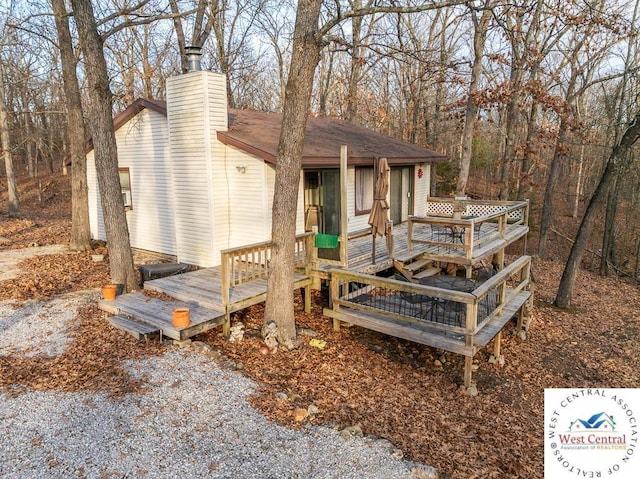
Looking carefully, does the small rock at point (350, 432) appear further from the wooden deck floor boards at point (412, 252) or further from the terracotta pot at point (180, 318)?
the wooden deck floor boards at point (412, 252)

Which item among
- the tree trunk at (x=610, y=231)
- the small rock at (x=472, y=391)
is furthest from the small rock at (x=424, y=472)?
the tree trunk at (x=610, y=231)

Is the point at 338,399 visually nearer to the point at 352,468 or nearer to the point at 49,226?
the point at 352,468

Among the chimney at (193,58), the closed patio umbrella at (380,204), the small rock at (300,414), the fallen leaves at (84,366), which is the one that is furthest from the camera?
the chimney at (193,58)

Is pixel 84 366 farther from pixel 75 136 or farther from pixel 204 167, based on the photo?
pixel 75 136

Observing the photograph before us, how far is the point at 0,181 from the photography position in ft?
89.0

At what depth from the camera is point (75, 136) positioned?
11.3 metres

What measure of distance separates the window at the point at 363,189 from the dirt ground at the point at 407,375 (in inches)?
119

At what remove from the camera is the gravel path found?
3857 millimetres

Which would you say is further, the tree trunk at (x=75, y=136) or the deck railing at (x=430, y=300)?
the tree trunk at (x=75, y=136)

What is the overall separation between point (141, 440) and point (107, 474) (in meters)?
0.50

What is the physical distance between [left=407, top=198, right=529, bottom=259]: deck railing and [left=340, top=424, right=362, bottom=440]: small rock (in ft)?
15.9

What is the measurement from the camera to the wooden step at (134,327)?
20.8 ft
